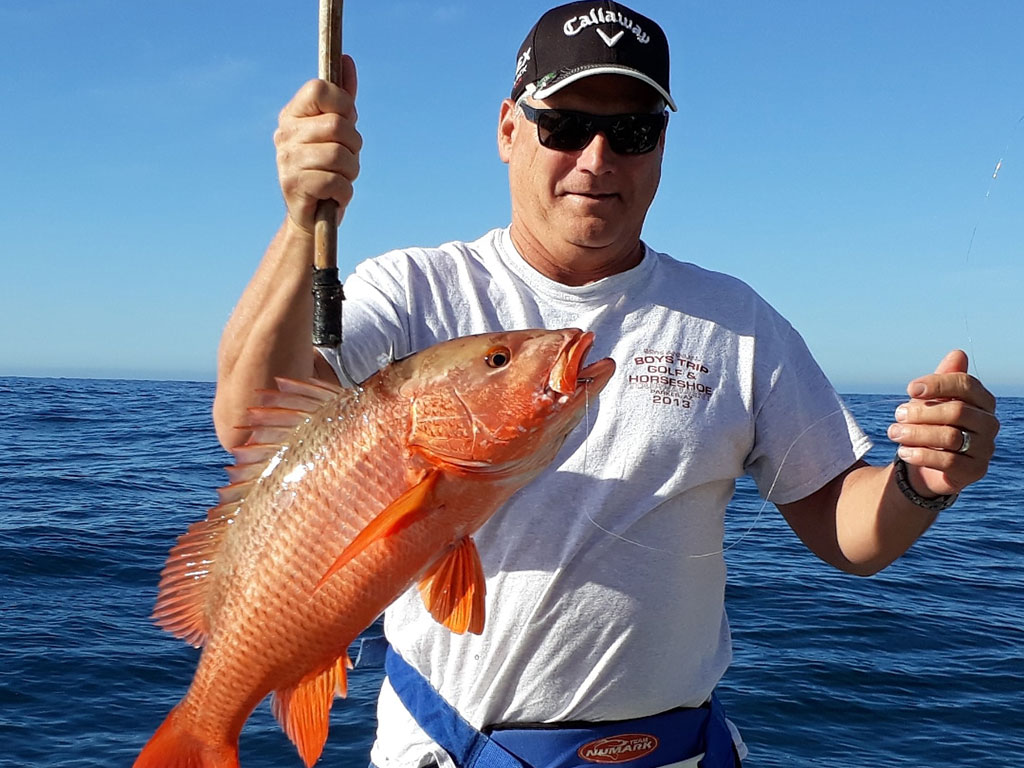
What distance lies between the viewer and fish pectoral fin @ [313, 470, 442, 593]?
196 cm

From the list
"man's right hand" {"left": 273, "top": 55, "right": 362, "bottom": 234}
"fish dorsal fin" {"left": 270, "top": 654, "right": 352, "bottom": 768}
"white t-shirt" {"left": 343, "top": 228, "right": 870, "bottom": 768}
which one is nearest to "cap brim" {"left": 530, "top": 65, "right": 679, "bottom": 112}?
"white t-shirt" {"left": 343, "top": 228, "right": 870, "bottom": 768}

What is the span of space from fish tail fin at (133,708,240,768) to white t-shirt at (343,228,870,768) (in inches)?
31.9

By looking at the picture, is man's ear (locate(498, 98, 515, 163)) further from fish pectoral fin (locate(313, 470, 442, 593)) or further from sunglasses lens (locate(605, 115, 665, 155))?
fish pectoral fin (locate(313, 470, 442, 593))

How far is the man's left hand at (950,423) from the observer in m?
2.38

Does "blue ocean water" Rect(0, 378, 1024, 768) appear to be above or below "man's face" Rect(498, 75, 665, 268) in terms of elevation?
below

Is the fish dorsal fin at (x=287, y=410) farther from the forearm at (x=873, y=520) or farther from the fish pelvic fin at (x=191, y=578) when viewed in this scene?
the forearm at (x=873, y=520)

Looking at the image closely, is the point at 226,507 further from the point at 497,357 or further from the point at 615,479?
the point at 615,479

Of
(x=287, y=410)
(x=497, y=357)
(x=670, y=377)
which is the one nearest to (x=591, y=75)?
(x=670, y=377)

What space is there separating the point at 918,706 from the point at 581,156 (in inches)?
241

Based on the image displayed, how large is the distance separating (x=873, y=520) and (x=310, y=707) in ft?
5.71

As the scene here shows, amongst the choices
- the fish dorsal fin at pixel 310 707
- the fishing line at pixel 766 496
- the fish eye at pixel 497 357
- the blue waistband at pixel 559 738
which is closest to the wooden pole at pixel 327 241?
the fish eye at pixel 497 357

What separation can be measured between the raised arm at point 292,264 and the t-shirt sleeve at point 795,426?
146 cm

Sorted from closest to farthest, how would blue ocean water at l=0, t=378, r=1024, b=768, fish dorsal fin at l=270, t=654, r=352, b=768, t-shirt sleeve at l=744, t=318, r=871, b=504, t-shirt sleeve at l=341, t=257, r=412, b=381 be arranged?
fish dorsal fin at l=270, t=654, r=352, b=768 → t-shirt sleeve at l=341, t=257, r=412, b=381 → t-shirt sleeve at l=744, t=318, r=871, b=504 → blue ocean water at l=0, t=378, r=1024, b=768

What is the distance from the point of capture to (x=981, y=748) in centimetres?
671
